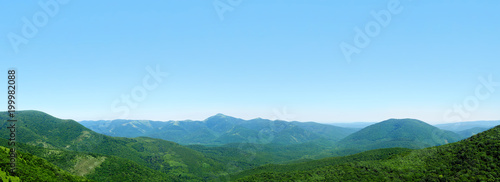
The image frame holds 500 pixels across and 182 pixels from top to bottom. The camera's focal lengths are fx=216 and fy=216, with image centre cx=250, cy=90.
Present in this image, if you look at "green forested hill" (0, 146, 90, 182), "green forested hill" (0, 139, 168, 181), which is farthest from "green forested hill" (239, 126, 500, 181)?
"green forested hill" (0, 139, 168, 181)

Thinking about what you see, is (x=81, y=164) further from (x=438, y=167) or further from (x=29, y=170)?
(x=438, y=167)

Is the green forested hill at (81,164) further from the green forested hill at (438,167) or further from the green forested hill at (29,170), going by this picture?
the green forested hill at (438,167)

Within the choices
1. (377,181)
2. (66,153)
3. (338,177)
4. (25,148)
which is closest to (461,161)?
(377,181)

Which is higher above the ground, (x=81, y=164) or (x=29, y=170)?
(x=29, y=170)

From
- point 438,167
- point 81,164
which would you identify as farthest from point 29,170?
point 438,167

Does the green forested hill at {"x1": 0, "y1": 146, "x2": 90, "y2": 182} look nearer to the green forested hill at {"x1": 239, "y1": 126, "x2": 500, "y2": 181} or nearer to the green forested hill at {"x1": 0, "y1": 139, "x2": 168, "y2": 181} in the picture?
the green forested hill at {"x1": 0, "y1": 139, "x2": 168, "y2": 181}

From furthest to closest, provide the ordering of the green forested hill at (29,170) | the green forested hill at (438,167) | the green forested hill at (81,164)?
the green forested hill at (81,164)
the green forested hill at (438,167)
the green forested hill at (29,170)

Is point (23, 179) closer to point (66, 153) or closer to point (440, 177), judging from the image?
point (66, 153)

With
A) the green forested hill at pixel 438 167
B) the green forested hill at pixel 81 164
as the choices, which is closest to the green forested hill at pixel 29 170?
the green forested hill at pixel 81 164
